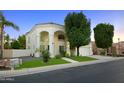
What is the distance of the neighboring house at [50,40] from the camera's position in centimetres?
2653

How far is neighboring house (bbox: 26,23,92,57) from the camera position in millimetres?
26531

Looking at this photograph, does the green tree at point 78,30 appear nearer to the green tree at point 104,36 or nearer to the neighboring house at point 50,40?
the neighboring house at point 50,40

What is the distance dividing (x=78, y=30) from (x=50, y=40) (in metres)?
3.76

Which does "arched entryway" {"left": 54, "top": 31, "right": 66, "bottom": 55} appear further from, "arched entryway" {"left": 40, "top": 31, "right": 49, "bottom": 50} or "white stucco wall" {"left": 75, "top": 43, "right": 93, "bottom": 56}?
"white stucco wall" {"left": 75, "top": 43, "right": 93, "bottom": 56}

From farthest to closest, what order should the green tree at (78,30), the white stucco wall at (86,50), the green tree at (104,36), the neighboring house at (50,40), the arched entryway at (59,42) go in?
the arched entryway at (59,42) → the green tree at (78,30) → the neighboring house at (50,40) → the white stucco wall at (86,50) → the green tree at (104,36)

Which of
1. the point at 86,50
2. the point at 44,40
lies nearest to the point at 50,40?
the point at 44,40

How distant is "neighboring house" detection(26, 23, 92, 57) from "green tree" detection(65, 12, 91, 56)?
0.98 m

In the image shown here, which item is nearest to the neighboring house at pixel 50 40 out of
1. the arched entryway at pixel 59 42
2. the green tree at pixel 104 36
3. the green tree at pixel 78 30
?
the arched entryway at pixel 59 42

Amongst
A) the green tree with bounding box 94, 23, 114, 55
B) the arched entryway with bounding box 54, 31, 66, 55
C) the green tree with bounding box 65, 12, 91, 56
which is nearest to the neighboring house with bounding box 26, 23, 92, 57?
the arched entryway with bounding box 54, 31, 66, 55

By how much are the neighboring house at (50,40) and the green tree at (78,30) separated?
98cm

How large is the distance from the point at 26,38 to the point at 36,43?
1.39m

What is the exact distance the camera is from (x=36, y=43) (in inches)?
1053

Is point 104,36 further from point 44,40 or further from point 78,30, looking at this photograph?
point 44,40
